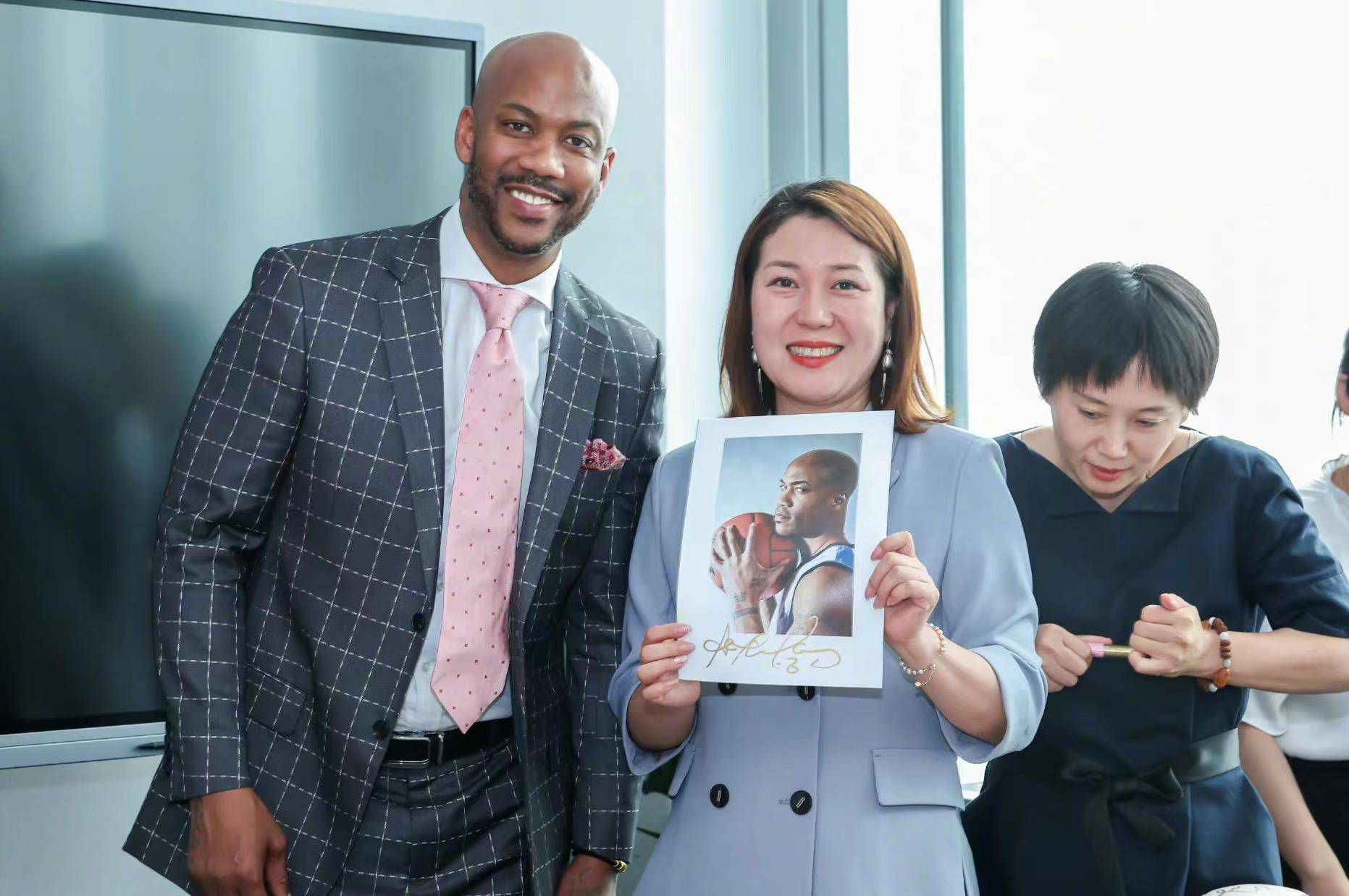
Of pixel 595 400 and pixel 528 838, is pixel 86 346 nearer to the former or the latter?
pixel 595 400

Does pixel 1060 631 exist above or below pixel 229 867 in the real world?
above

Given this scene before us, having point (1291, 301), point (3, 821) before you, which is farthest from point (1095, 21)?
point (3, 821)

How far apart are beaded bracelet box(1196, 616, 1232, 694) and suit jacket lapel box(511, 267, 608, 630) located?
88 cm

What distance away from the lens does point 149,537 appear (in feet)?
7.43

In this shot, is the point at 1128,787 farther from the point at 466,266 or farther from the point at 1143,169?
the point at 1143,169

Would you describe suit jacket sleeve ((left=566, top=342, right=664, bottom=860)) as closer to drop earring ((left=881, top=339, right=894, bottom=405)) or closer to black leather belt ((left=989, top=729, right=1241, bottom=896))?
drop earring ((left=881, top=339, right=894, bottom=405))

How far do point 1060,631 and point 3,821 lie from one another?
Result: 6.68 ft

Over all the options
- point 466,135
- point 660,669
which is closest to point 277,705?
point 660,669

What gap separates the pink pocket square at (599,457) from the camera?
68.6 inches

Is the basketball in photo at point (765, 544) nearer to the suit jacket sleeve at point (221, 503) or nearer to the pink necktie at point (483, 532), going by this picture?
the pink necktie at point (483, 532)

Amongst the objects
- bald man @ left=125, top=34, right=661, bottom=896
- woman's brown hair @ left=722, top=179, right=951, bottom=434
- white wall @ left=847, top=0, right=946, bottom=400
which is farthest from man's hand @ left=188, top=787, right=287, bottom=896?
white wall @ left=847, top=0, right=946, bottom=400

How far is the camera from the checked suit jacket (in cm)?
160

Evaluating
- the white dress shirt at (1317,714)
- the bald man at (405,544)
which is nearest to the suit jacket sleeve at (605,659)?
the bald man at (405,544)

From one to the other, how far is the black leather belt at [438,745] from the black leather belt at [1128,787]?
2.58ft
